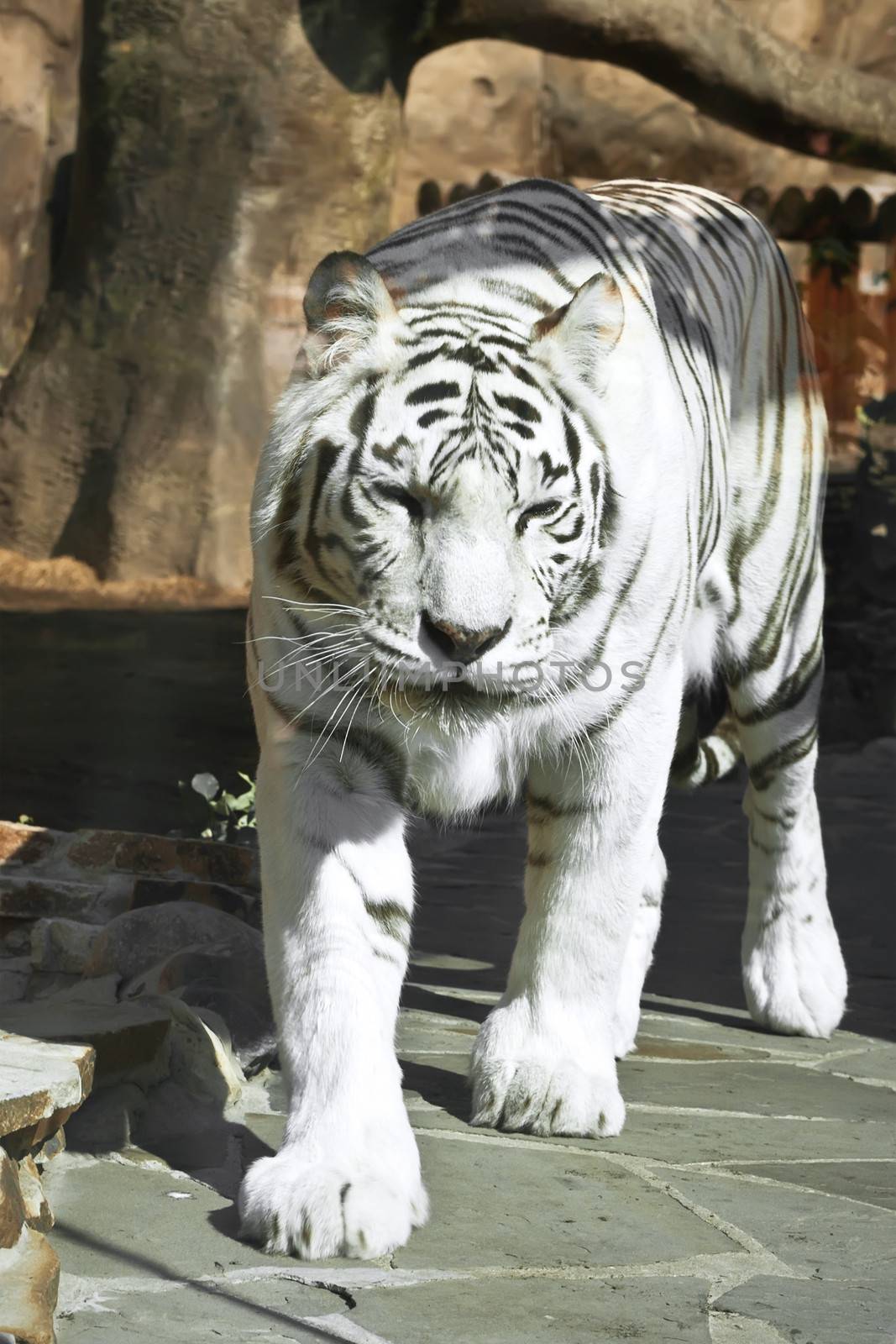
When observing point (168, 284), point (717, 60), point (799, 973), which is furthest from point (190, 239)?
point (799, 973)

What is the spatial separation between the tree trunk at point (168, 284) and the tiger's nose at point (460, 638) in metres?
4.11

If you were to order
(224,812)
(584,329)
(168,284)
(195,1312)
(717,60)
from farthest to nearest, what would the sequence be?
(717,60), (168,284), (224,812), (584,329), (195,1312)

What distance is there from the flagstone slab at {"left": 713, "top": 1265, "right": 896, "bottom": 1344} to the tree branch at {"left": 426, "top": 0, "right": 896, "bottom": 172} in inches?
208

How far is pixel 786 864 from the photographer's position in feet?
11.8

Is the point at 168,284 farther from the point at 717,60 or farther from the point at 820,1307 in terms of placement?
the point at 820,1307

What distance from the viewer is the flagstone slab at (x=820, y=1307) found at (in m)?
2.00

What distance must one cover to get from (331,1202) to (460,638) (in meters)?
0.72

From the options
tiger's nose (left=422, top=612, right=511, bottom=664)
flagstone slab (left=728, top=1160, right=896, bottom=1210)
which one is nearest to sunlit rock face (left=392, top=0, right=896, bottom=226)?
flagstone slab (left=728, top=1160, right=896, bottom=1210)

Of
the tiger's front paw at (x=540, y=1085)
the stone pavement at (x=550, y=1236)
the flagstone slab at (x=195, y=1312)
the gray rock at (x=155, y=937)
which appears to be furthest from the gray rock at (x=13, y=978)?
the flagstone slab at (x=195, y=1312)

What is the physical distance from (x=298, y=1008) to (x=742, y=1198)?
0.72 m

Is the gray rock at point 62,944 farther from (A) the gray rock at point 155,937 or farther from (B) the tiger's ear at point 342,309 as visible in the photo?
(B) the tiger's ear at point 342,309

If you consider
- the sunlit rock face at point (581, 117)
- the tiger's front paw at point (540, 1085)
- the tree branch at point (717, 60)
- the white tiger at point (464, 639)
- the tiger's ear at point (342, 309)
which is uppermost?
the sunlit rock face at point (581, 117)

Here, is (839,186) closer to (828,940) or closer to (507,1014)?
(828,940)

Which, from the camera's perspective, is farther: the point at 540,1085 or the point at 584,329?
the point at 540,1085
